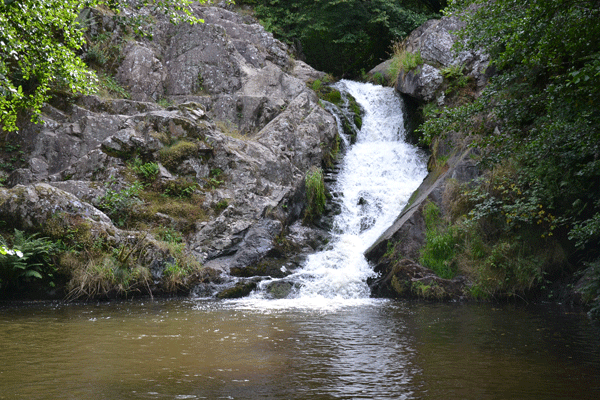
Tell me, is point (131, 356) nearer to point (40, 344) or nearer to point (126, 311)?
point (40, 344)

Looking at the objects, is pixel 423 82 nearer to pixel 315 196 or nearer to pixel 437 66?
pixel 437 66

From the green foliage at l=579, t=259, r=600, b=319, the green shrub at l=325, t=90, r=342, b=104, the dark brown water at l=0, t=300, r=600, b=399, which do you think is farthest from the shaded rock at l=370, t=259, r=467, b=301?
the green shrub at l=325, t=90, r=342, b=104

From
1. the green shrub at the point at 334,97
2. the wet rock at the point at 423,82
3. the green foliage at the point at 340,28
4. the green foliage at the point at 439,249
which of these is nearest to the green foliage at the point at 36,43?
the green foliage at the point at 439,249

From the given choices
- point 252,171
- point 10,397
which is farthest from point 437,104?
point 10,397

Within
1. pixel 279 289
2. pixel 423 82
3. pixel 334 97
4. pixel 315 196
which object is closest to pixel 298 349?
pixel 279 289

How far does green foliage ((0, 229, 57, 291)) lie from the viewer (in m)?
9.38

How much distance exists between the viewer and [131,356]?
522cm

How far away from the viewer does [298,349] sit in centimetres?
572

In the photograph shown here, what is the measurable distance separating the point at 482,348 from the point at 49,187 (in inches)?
404

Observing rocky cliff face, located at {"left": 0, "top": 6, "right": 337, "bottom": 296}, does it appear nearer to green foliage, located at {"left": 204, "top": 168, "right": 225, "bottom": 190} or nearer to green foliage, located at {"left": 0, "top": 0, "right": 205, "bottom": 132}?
green foliage, located at {"left": 204, "top": 168, "right": 225, "bottom": 190}

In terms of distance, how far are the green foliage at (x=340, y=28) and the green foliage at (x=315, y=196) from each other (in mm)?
11923

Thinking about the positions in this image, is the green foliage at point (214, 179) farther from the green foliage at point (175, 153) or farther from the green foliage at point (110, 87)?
the green foliage at point (110, 87)

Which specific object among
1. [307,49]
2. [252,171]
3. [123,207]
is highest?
[307,49]

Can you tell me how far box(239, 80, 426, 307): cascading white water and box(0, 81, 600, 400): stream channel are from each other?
35cm
